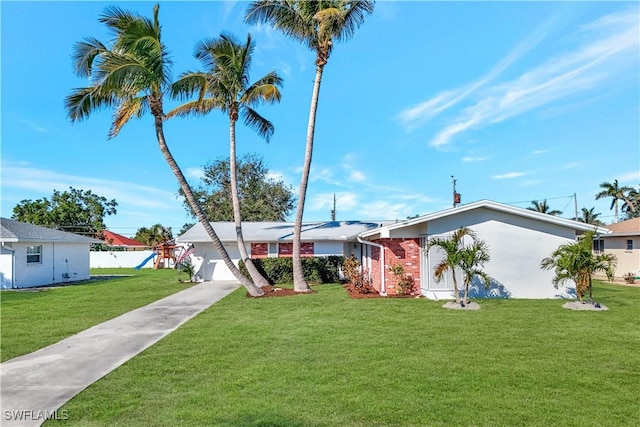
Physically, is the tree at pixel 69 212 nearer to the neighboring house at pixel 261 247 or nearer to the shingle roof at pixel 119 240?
the shingle roof at pixel 119 240

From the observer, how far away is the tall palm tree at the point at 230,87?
14.7m

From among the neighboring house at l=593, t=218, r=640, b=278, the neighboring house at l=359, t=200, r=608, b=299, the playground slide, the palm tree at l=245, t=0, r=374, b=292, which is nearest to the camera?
the neighboring house at l=359, t=200, r=608, b=299

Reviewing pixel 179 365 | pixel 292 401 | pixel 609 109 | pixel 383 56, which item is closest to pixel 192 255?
pixel 383 56

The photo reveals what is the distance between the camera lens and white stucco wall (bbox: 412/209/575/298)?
13539 millimetres

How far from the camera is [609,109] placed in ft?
51.2

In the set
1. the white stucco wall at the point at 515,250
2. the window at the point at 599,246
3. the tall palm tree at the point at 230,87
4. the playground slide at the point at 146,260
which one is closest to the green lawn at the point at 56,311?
the tall palm tree at the point at 230,87

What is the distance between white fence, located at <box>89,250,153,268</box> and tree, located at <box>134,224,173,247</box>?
4.74 meters

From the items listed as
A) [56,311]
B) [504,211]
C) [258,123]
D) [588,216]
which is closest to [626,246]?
[504,211]

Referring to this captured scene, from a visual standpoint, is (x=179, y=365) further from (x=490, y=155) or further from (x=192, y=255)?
(x=490, y=155)

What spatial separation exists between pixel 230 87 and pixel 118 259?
26.9 metres

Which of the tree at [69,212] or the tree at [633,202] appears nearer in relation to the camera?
the tree at [633,202]

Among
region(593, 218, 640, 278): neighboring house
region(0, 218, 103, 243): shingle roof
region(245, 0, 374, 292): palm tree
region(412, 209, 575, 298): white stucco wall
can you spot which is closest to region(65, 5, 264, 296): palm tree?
region(245, 0, 374, 292): palm tree

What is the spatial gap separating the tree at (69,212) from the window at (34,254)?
26.1 meters

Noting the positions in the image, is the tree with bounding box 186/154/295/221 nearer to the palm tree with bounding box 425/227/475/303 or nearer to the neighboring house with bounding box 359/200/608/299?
the neighboring house with bounding box 359/200/608/299
